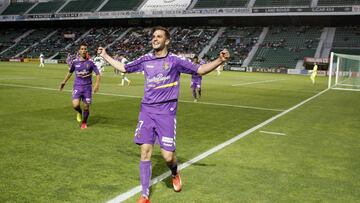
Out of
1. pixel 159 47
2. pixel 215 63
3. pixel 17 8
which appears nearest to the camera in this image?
pixel 215 63

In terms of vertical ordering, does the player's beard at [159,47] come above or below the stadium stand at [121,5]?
below

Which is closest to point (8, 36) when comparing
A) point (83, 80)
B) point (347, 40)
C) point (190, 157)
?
point (347, 40)

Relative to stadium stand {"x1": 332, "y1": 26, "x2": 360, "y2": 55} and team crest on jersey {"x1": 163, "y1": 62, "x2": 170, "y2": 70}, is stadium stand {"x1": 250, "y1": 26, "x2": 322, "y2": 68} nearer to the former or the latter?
stadium stand {"x1": 332, "y1": 26, "x2": 360, "y2": 55}

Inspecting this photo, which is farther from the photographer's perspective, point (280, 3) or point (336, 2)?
point (280, 3)

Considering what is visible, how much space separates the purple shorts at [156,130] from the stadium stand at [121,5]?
68.0 metres

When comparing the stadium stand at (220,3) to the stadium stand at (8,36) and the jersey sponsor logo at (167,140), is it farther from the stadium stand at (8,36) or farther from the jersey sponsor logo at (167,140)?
the jersey sponsor logo at (167,140)

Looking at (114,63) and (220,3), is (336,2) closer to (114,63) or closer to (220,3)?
(220,3)

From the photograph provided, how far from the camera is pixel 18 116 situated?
1180 centimetres

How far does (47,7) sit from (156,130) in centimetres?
8410

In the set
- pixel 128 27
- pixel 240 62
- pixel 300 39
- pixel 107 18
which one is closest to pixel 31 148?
pixel 240 62

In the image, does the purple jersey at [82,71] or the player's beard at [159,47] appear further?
the purple jersey at [82,71]

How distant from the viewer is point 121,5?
2901 inches

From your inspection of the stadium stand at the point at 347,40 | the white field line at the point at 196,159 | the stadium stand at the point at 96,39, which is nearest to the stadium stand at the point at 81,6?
the stadium stand at the point at 96,39

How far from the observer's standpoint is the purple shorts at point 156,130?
17.6 ft
